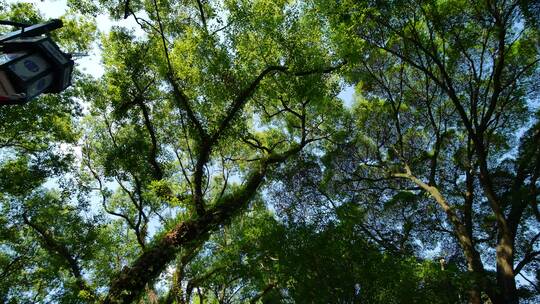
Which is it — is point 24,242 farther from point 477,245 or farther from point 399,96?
point 477,245

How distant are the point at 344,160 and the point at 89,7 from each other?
10627mm

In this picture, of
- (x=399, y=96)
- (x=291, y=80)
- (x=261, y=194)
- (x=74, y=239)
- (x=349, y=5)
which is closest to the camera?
(x=349, y=5)

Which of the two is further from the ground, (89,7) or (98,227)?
(89,7)

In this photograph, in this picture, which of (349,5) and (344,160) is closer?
(349,5)

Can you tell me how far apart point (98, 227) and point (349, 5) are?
38.5 ft

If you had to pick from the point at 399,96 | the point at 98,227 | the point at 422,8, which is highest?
the point at 399,96

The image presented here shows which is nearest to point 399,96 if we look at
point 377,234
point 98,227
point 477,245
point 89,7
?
point 377,234

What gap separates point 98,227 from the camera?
14.0 metres

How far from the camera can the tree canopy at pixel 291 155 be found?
29.0 feet

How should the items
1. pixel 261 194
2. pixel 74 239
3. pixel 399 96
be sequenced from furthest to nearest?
pixel 261 194, pixel 399 96, pixel 74 239

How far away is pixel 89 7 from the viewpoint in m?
11.7

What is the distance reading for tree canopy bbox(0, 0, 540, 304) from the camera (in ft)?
29.0

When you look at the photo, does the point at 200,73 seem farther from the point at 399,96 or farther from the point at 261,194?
the point at 399,96

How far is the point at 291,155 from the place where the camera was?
13531 millimetres
